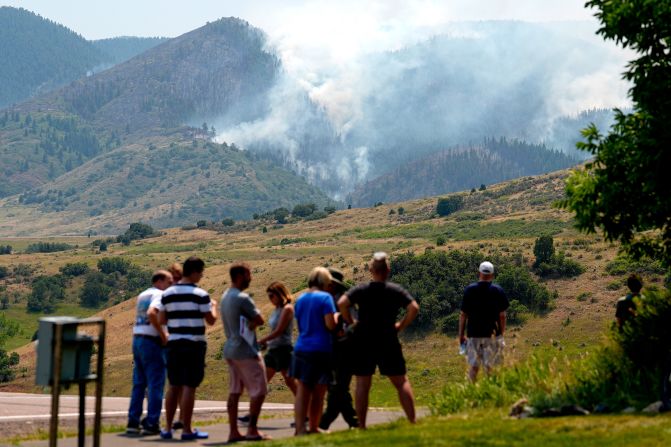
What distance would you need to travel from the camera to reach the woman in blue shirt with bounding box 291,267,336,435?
13.3m

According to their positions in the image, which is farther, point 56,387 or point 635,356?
point 635,356

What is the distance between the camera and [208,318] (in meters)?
13.8

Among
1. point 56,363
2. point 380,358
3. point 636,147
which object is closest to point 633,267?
point 636,147

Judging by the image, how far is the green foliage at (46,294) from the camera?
108 meters

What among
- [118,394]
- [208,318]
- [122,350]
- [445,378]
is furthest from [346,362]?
[122,350]

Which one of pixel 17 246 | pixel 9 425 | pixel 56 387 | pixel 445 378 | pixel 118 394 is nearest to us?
pixel 56 387

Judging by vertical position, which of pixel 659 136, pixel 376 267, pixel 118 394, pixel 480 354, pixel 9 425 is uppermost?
pixel 659 136

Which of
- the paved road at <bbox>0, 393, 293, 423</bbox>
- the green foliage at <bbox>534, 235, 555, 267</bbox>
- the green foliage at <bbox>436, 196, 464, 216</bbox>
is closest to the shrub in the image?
the green foliage at <bbox>534, 235, 555, 267</bbox>

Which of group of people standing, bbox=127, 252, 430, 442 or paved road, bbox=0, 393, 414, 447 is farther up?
group of people standing, bbox=127, 252, 430, 442

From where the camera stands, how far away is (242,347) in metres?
13.6

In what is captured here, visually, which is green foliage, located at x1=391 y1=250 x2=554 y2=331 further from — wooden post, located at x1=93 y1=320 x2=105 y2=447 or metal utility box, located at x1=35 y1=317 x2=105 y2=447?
metal utility box, located at x1=35 y1=317 x2=105 y2=447

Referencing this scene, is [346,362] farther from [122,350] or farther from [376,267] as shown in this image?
[122,350]

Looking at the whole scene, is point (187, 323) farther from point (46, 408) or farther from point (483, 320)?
point (46, 408)

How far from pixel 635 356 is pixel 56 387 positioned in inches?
300
